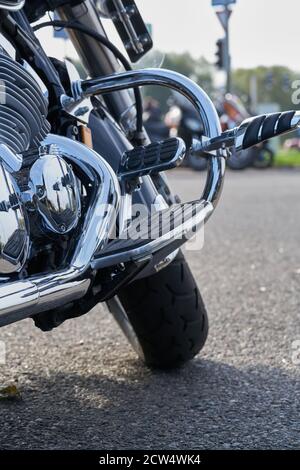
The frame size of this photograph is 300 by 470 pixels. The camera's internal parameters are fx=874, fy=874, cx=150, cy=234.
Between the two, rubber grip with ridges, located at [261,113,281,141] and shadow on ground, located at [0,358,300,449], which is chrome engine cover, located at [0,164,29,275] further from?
rubber grip with ridges, located at [261,113,281,141]

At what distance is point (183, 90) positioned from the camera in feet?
6.63

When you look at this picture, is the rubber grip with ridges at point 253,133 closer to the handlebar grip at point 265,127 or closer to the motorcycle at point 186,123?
the handlebar grip at point 265,127

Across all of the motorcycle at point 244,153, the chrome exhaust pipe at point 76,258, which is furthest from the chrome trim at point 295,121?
the motorcycle at point 244,153

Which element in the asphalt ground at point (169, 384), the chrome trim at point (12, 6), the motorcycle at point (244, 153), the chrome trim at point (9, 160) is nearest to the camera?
the chrome trim at point (9, 160)

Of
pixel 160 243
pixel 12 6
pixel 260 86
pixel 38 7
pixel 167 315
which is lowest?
pixel 260 86

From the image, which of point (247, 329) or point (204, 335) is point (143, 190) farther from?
point (247, 329)

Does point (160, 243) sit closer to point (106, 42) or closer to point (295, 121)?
point (295, 121)

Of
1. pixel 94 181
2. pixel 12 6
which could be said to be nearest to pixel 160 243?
pixel 94 181

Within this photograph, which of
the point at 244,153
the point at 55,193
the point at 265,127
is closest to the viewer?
the point at 55,193

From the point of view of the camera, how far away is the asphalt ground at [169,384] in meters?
1.87

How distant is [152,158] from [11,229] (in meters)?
0.51

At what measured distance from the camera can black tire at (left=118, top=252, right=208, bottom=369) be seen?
231 cm

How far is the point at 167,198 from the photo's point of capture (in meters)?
2.24

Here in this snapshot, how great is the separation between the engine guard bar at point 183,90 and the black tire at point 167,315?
38cm
